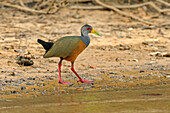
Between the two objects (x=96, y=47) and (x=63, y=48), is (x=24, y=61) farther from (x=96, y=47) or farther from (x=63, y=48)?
(x=96, y=47)

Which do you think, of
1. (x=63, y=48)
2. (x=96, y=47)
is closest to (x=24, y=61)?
(x=63, y=48)

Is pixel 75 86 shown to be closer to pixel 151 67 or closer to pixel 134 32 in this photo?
pixel 151 67

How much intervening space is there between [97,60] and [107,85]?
2003mm

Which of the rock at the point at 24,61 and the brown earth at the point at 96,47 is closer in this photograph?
the brown earth at the point at 96,47

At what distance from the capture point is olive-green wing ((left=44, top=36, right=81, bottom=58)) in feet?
21.8

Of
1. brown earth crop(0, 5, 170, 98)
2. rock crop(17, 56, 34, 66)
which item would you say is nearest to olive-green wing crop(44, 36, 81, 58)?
brown earth crop(0, 5, 170, 98)

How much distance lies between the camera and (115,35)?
10.5 m

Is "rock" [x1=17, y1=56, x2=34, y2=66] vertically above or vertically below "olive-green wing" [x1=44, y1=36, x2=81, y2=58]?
below

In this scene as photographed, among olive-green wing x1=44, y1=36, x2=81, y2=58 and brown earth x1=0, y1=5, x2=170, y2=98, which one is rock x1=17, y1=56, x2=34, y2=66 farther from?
olive-green wing x1=44, y1=36, x2=81, y2=58

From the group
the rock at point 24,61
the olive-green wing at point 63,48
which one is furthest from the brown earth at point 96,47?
the olive-green wing at point 63,48

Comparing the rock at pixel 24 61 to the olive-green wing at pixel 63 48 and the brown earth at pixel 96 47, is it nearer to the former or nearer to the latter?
the brown earth at pixel 96 47

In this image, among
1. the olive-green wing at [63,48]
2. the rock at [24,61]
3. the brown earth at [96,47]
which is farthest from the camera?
the rock at [24,61]

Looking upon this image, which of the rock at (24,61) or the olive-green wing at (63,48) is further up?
the olive-green wing at (63,48)

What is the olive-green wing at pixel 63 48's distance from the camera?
6.64 metres
